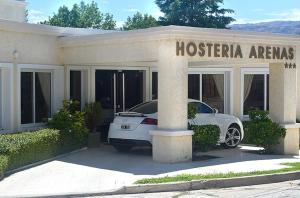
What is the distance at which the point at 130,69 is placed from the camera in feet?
60.0

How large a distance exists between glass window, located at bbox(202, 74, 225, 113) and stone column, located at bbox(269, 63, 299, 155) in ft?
13.0

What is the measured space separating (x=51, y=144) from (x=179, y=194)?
15.1 feet

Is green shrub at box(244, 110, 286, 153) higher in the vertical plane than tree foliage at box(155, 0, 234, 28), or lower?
lower

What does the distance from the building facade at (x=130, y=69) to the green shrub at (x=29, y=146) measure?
55.0 inches

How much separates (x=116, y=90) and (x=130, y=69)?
806mm

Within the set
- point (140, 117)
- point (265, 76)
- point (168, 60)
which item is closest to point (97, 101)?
point (140, 117)

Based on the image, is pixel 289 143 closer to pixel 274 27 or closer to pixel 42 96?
pixel 42 96

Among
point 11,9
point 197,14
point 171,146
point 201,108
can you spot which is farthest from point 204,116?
point 197,14

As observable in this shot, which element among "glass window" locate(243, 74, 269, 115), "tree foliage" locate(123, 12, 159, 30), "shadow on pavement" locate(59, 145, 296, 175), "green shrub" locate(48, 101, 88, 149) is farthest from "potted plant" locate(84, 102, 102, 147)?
"tree foliage" locate(123, 12, 159, 30)

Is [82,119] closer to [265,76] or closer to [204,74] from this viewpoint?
[204,74]

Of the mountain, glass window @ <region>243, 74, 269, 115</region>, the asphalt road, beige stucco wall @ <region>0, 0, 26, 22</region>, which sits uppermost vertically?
the mountain

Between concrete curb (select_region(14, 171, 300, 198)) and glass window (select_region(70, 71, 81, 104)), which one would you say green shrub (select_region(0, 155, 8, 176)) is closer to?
concrete curb (select_region(14, 171, 300, 198))

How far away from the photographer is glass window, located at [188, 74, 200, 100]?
64.3 ft

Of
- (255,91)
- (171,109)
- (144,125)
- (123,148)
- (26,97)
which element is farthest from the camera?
(255,91)
